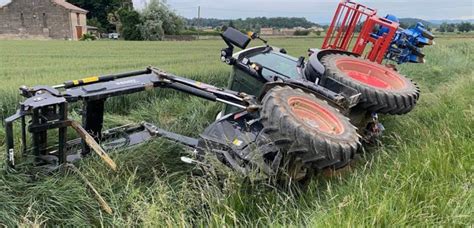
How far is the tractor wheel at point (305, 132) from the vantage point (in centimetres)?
343

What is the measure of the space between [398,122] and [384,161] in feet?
7.06

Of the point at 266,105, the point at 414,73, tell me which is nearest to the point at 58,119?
the point at 266,105

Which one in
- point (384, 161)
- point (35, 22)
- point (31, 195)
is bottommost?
point (35, 22)

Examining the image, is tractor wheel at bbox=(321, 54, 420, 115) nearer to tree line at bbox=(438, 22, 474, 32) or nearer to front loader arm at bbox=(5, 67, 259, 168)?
front loader arm at bbox=(5, 67, 259, 168)

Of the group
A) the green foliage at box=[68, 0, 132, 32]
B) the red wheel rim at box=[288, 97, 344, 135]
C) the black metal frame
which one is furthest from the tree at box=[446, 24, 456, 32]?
the red wheel rim at box=[288, 97, 344, 135]

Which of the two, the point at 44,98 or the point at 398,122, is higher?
the point at 44,98

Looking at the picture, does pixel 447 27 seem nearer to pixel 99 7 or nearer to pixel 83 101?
pixel 99 7

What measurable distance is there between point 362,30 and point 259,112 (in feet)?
10.3

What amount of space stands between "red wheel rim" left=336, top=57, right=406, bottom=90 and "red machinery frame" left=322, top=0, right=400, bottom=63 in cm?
72

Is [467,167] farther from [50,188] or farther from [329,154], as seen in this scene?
[50,188]

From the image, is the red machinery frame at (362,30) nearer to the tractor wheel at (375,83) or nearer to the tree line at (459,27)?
the tractor wheel at (375,83)

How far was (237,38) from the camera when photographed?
15.7 feet

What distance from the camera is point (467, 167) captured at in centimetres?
358

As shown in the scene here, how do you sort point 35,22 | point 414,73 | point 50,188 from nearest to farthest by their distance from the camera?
point 50,188 < point 414,73 < point 35,22
